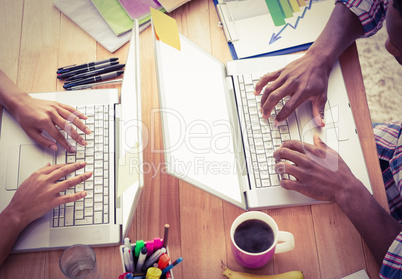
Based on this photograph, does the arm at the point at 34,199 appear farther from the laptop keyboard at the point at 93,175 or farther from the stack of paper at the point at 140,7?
the stack of paper at the point at 140,7

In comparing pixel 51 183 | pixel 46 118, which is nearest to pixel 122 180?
pixel 51 183

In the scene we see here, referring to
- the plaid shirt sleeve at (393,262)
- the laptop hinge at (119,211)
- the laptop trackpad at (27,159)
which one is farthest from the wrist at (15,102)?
the plaid shirt sleeve at (393,262)

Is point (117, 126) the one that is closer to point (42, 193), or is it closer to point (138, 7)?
point (42, 193)

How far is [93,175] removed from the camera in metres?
0.84

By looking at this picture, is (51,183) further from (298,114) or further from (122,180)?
(298,114)

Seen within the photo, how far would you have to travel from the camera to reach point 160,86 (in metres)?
0.73

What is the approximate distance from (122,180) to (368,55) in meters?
1.59

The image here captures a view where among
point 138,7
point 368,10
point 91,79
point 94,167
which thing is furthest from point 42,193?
point 368,10

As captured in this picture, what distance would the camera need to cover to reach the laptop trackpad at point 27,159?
850 mm

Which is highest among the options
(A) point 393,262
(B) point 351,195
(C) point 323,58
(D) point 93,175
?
(C) point 323,58

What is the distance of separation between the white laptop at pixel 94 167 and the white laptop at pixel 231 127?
0.10 meters

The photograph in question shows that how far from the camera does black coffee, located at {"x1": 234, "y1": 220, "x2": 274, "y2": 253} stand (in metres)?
0.73

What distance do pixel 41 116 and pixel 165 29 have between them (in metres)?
0.40

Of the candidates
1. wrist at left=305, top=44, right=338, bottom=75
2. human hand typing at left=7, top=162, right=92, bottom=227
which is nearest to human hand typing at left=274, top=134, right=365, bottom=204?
wrist at left=305, top=44, right=338, bottom=75
